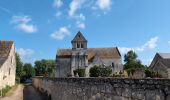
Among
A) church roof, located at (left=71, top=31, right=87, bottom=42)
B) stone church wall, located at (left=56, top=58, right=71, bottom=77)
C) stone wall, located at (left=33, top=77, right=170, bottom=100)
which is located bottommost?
stone wall, located at (left=33, top=77, right=170, bottom=100)

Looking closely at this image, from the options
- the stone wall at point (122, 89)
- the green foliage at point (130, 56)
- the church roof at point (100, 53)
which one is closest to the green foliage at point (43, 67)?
the green foliage at point (130, 56)

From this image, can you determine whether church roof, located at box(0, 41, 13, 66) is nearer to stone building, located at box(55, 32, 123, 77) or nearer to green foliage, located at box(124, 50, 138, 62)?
stone building, located at box(55, 32, 123, 77)

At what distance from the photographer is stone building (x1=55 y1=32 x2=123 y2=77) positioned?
6900 centimetres

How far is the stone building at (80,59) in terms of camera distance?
226 feet

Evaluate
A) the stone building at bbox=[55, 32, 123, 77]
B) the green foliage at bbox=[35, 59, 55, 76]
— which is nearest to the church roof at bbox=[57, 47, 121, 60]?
the stone building at bbox=[55, 32, 123, 77]

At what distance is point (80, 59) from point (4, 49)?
123 feet

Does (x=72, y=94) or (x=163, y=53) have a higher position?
(x=163, y=53)

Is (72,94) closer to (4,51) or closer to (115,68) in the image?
(4,51)

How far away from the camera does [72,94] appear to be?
37.9 ft

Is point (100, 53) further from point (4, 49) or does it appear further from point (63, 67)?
point (4, 49)

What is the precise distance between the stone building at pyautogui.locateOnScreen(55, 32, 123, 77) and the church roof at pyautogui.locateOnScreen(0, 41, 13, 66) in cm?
3396

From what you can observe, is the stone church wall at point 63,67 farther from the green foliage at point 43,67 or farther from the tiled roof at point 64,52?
the green foliage at point 43,67

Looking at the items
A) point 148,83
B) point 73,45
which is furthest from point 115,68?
point 148,83

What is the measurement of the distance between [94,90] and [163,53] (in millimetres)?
51721
